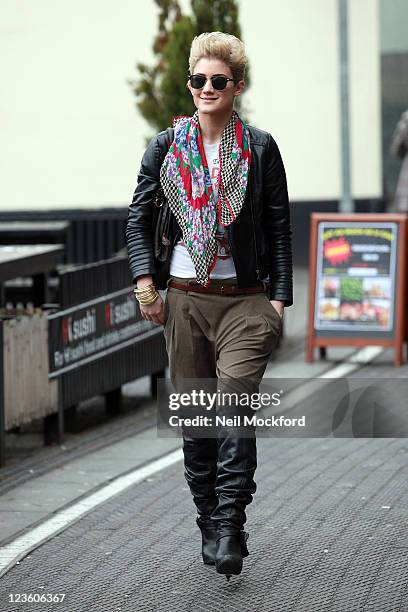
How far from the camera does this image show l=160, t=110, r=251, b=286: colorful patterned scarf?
17.2 feet

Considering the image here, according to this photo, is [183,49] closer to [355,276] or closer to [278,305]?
[355,276]

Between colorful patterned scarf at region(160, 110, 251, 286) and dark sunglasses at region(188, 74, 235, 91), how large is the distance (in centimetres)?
16

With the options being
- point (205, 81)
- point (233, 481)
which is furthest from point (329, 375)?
point (205, 81)

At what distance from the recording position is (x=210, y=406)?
5410 mm

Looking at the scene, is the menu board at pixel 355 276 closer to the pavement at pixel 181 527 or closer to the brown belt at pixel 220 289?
the pavement at pixel 181 527

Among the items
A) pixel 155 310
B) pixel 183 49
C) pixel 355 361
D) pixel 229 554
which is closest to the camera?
pixel 229 554

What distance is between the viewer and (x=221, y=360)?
5359mm

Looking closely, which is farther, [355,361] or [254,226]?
[355,361]

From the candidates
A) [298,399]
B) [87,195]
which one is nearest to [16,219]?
[87,195]

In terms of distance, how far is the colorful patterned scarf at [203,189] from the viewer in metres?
5.25

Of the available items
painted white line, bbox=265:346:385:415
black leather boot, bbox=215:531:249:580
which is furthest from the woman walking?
painted white line, bbox=265:346:385:415

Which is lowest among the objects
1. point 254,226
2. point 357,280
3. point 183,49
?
point 357,280

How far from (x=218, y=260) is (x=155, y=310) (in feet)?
1.00

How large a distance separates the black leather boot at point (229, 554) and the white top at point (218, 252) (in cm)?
94
